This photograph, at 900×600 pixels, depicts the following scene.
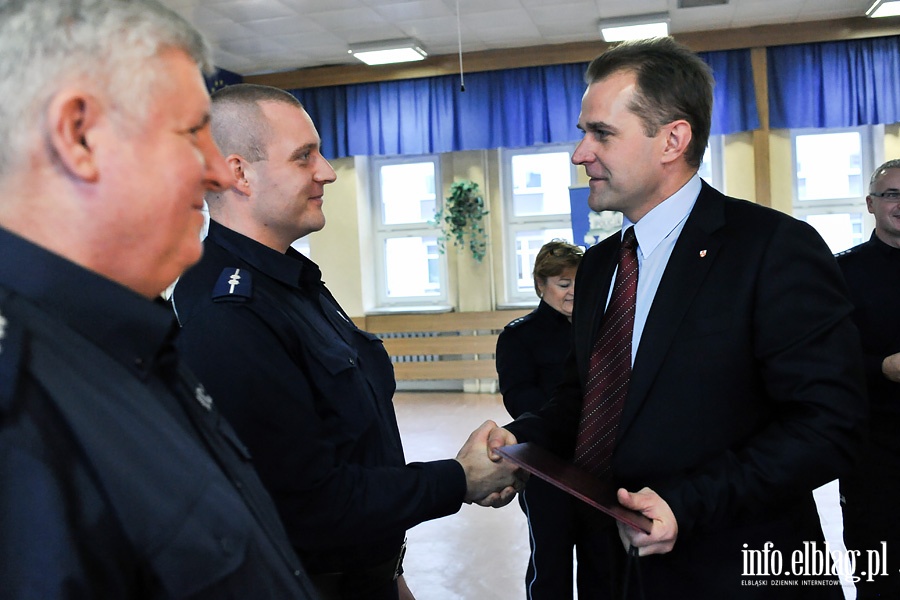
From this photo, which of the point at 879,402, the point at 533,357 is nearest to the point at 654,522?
the point at 879,402

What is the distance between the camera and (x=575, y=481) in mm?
1404

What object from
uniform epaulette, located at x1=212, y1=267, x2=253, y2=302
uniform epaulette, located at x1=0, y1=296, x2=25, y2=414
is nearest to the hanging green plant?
uniform epaulette, located at x1=212, y1=267, x2=253, y2=302

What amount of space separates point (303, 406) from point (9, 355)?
837mm

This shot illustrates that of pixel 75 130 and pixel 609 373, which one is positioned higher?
pixel 75 130

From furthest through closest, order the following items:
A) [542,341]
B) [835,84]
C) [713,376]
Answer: [835,84]
[542,341]
[713,376]

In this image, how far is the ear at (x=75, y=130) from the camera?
67 centimetres

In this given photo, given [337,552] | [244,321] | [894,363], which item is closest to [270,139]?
[244,321]

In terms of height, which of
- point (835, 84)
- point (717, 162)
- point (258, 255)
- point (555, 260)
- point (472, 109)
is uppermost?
point (472, 109)

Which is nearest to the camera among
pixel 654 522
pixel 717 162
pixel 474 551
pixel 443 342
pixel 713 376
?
pixel 654 522

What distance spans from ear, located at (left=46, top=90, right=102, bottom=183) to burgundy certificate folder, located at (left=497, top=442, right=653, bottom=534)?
0.93 metres

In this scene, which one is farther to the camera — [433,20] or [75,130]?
[433,20]

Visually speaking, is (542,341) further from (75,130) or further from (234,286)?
(75,130)

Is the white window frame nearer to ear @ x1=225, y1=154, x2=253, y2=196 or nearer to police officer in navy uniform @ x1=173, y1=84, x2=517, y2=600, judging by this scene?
police officer in navy uniform @ x1=173, y1=84, x2=517, y2=600

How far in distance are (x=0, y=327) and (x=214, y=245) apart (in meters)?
1.01
